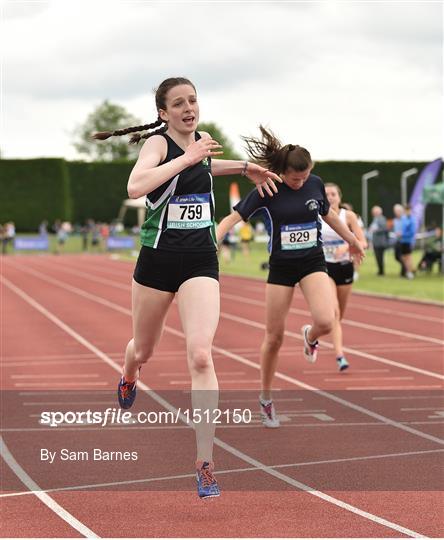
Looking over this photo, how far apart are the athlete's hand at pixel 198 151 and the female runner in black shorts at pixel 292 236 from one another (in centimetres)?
237

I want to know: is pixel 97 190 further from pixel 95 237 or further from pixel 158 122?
pixel 158 122

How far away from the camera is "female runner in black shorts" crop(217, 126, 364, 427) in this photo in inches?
317

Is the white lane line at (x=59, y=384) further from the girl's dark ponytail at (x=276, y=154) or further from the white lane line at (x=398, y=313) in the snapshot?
the white lane line at (x=398, y=313)

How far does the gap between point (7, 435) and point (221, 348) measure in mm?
6052

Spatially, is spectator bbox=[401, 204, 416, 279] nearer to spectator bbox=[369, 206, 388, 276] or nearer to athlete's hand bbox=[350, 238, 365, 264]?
spectator bbox=[369, 206, 388, 276]

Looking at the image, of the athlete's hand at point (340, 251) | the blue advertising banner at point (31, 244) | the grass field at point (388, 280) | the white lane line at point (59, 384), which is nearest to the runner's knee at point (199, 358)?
the white lane line at point (59, 384)

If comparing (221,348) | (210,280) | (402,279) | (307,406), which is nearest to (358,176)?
(402,279)

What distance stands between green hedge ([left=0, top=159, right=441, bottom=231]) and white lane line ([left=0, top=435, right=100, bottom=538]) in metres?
54.7

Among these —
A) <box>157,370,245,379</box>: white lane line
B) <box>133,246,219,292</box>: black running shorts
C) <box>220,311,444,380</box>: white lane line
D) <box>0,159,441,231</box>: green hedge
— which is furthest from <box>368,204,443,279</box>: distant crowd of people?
<box>0,159,441,231</box>: green hedge

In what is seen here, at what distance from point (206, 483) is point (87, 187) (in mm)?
61584

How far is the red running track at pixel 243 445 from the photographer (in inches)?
240

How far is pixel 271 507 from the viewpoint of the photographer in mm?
6336

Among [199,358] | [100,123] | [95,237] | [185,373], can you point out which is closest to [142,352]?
[199,358]

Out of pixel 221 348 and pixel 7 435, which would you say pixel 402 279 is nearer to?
pixel 221 348
